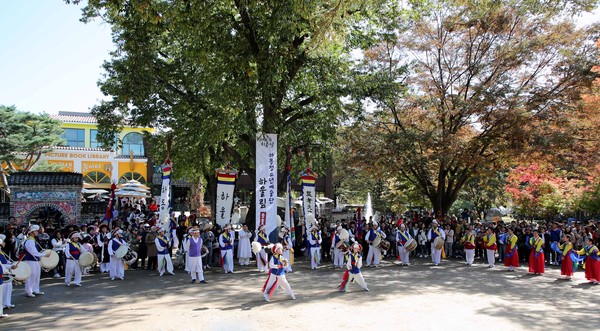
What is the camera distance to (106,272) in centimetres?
1594

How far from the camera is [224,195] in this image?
17750 millimetres

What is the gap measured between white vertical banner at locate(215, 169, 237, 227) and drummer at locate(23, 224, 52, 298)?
6.52 meters

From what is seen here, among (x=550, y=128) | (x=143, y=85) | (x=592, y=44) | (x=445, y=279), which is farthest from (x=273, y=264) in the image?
(x=592, y=44)

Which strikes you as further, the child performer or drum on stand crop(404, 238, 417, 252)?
drum on stand crop(404, 238, 417, 252)

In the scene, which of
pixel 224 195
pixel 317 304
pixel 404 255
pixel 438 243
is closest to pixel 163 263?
pixel 224 195

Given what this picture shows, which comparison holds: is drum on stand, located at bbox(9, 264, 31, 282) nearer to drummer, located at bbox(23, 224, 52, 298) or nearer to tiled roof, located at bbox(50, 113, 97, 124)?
drummer, located at bbox(23, 224, 52, 298)

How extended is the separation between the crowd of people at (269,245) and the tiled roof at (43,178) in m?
2.56

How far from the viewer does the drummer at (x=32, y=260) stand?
→ 11.8m

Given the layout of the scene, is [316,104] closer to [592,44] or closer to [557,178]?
[592,44]

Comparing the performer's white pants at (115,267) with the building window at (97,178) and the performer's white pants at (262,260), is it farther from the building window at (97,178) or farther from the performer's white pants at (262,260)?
the building window at (97,178)

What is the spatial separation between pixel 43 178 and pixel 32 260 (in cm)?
987

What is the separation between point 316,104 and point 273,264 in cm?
869

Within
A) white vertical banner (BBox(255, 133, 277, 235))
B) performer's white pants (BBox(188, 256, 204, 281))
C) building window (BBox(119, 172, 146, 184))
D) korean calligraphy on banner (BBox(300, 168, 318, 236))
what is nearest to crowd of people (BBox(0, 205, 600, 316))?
performer's white pants (BBox(188, 256, 204, 281))

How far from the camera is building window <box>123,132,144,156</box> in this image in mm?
41781
